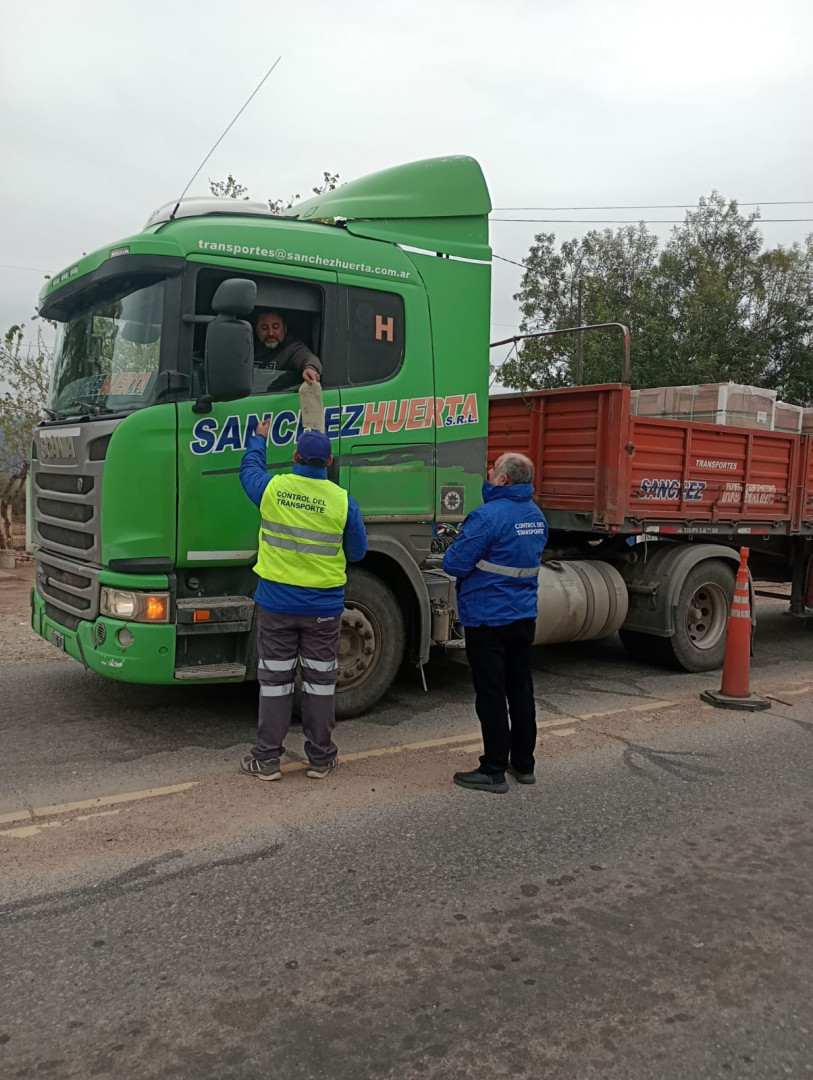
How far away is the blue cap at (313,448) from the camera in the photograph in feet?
14.7

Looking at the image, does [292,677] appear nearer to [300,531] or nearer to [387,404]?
[300,531]

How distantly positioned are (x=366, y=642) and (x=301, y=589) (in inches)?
45.2

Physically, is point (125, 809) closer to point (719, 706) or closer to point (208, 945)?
point (208, 945)

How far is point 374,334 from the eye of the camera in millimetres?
5473

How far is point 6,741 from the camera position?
510cm

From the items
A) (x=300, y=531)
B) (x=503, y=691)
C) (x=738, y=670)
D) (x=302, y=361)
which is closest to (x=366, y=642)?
(x=503, y=691)

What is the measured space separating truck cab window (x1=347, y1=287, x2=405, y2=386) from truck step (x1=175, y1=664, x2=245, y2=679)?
190 centimetres

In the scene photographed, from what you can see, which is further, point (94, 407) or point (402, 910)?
point (94, 407)

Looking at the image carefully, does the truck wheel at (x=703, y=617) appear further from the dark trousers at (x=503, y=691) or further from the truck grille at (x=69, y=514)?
the truck grille at (x=69, y=514)

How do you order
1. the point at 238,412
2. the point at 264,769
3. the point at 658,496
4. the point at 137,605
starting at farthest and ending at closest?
the point at 658,496 → the point at 238,412 → the point at 137,605 → the point at 264,769

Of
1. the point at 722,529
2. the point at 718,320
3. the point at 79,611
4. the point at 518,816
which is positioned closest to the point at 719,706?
the point at 722,529

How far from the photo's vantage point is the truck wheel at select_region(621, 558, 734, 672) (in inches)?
300

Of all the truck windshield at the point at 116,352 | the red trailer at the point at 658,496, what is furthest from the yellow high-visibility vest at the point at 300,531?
the red trailer at the point at 658,496

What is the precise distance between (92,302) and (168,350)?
0.76 meters
